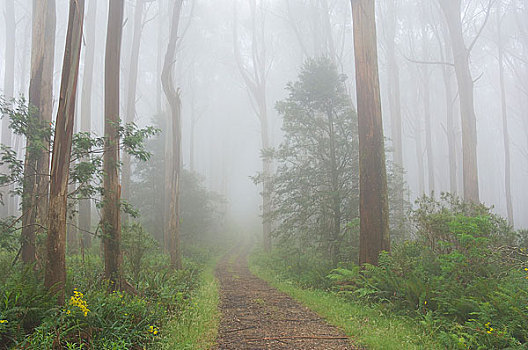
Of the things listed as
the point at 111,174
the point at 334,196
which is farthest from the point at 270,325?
the point at 334,196

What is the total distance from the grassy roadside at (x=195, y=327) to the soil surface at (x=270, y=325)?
0.15 meters

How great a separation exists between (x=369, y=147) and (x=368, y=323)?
407 cm

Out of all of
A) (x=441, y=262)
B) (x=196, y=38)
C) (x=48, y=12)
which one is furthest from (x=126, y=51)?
(x=441, y=262)

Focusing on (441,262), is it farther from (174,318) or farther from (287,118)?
(287,118)

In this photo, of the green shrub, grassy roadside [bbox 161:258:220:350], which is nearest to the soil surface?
grassy roadside [bbox 161:258:220:350]

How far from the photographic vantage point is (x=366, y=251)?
741cm

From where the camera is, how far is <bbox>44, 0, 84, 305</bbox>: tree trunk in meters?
4.27

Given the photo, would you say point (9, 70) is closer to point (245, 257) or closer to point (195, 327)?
point (245, 257)

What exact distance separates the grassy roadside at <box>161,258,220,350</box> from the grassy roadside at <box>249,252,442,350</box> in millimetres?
1894

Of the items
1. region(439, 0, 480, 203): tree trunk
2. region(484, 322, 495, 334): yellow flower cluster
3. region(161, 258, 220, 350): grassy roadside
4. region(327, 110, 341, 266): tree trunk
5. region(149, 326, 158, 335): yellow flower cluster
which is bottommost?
region(161, 258, 220, 350): grassy roadside

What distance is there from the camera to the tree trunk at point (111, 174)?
5.96 m

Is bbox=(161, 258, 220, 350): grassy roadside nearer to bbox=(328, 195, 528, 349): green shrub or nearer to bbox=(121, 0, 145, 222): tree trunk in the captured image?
bbox=(328, 195, 528, 349): green shrub

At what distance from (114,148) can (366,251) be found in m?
5.82

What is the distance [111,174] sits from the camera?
618cm
